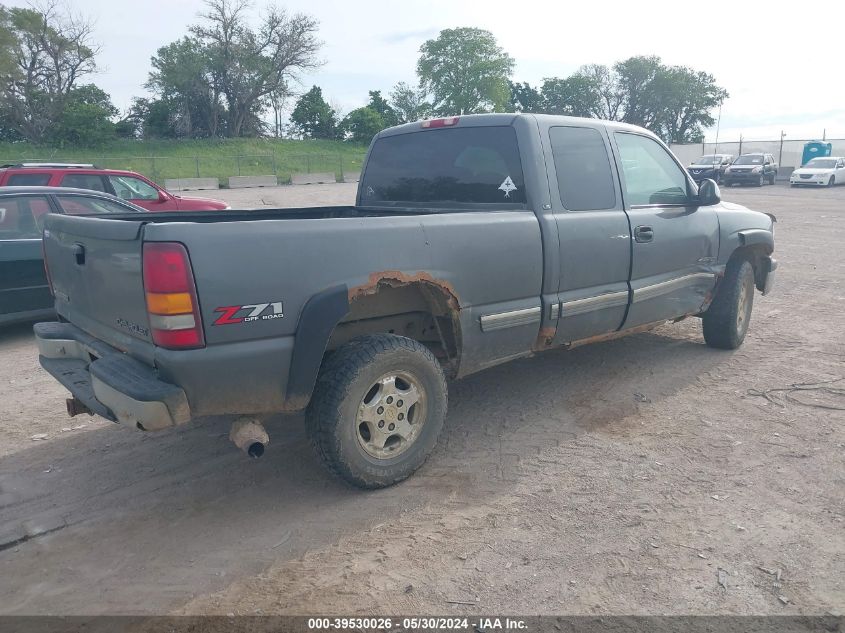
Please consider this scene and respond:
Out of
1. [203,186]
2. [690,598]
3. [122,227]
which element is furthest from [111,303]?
[203,186]

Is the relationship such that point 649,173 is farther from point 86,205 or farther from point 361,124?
point 361,124

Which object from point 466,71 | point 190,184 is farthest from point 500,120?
point 466,71

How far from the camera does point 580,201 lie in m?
4.51

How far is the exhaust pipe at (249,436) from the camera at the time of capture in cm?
319

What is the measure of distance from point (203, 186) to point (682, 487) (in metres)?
33.4

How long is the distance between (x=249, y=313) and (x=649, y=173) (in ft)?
11.5

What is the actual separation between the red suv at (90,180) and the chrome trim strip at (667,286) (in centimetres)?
671

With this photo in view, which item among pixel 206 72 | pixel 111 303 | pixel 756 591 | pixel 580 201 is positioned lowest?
pixel 756 591

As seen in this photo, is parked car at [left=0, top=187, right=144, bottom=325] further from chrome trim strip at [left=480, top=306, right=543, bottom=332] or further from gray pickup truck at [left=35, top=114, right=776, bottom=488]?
chrome trim strip at [left=480, top=306, right=543, bottom=332]

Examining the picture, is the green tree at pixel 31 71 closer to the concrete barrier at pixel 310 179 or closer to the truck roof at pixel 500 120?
the concrete barrier at pixel 310 179

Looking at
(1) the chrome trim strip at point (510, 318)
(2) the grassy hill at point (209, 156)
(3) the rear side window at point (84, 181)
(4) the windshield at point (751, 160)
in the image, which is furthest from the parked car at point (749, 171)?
(1) the chrome trim strip at point (510, 318)

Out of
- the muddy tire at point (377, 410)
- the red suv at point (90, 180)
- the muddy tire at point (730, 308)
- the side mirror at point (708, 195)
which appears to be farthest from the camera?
the red suv at point (90, 180)

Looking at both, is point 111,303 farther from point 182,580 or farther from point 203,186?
point 203,186

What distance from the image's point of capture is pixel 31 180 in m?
9.85
